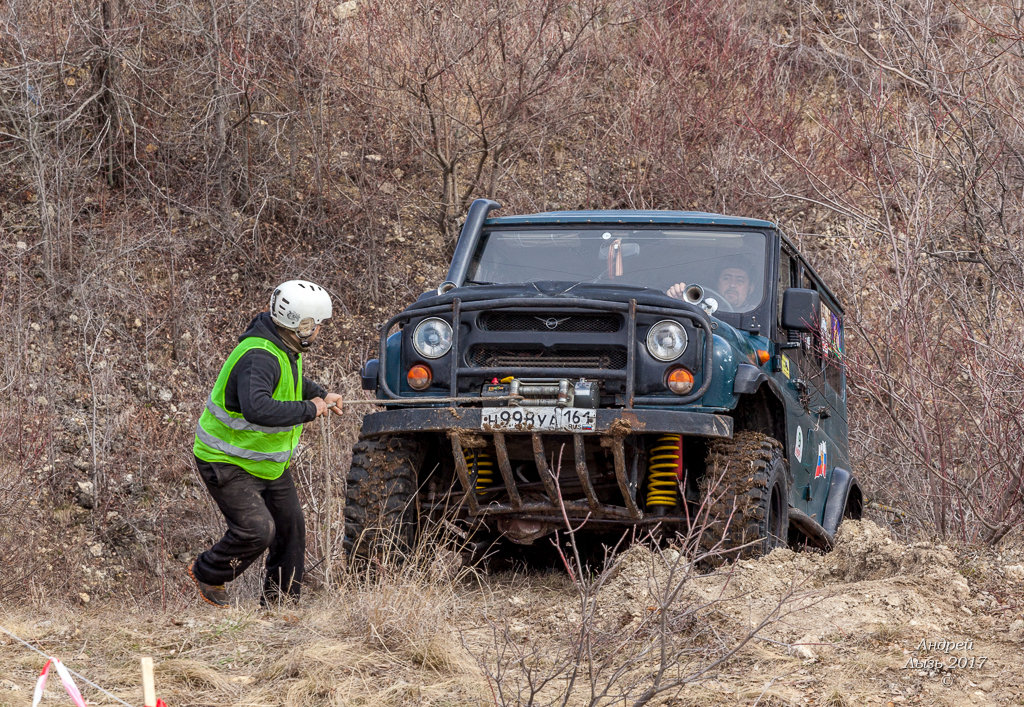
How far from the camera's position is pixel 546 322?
6.00 meters

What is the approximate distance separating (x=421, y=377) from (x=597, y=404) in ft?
3.12

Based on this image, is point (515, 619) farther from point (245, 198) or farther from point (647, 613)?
point (245, 198)

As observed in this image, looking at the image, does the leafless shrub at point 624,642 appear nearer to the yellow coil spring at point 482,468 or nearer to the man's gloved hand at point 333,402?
the yellow coil spring at point 482,468

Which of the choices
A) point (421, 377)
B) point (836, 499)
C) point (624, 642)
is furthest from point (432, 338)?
point (836, 499)

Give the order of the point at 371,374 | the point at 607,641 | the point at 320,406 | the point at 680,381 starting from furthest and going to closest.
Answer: the point at 371,374
the point at 320,406
the point at 680,381
the point at 607,641

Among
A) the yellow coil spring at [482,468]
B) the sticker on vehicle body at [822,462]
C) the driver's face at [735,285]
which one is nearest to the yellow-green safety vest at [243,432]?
the yellow coil spring at [482,468]

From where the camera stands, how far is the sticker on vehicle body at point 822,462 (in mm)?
8012

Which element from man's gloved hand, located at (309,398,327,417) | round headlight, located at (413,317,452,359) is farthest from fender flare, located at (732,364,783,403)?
man's gloved hand, located at (309,398,327,417)

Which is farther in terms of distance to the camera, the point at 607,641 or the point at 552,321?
the point at 552,321

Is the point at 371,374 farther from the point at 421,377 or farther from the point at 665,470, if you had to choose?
the point at 665,470

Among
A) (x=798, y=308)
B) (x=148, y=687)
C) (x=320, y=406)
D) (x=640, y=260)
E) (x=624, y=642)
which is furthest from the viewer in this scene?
(x=640, y=260)

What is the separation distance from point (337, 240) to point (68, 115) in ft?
12.2

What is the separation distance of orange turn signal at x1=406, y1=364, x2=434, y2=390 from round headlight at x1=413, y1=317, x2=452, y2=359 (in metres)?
0.07

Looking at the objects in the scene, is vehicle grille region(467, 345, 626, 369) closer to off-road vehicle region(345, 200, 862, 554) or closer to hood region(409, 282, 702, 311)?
off-road vehicle region(345, 200, 862, 554)
